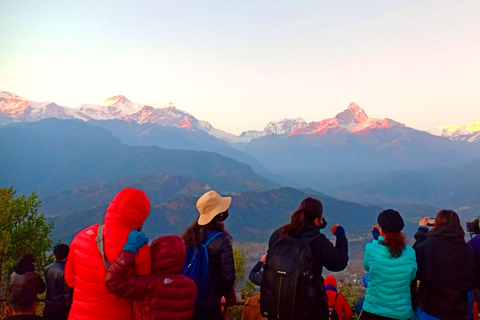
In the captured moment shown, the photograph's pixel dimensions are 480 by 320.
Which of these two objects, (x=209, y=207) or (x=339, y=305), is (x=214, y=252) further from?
(x=339, y=305)

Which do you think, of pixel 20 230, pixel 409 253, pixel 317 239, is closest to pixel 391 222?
pixel 409 253

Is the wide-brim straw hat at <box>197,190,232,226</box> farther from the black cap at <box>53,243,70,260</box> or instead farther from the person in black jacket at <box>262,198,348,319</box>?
the black cap at <box>53,243,70,260</box>

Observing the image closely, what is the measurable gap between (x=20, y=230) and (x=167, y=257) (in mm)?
21883

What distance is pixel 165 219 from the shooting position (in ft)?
560

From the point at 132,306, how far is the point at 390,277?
Result: 9.96 feet

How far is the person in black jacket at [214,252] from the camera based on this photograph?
13.2 feet

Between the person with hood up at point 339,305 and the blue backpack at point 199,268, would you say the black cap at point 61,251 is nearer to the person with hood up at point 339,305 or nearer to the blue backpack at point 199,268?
the blue backpack at point 199,268

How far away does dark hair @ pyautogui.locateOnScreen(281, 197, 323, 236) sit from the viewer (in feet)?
12.7

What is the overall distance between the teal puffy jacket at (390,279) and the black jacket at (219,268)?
68.8 inches

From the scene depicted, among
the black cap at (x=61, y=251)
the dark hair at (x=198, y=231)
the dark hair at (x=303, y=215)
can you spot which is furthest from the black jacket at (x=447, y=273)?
the black cap at (x=61, y=251)

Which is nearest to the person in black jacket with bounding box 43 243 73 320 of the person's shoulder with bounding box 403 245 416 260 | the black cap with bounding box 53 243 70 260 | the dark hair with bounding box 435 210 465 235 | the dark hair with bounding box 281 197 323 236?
the black cap with bounding box 53 243 70 260

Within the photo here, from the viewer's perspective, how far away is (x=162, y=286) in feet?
10.0

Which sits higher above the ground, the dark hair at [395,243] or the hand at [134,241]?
the hand at [134,241]

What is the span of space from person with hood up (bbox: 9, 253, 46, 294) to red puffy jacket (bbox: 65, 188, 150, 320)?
7.02 feet
